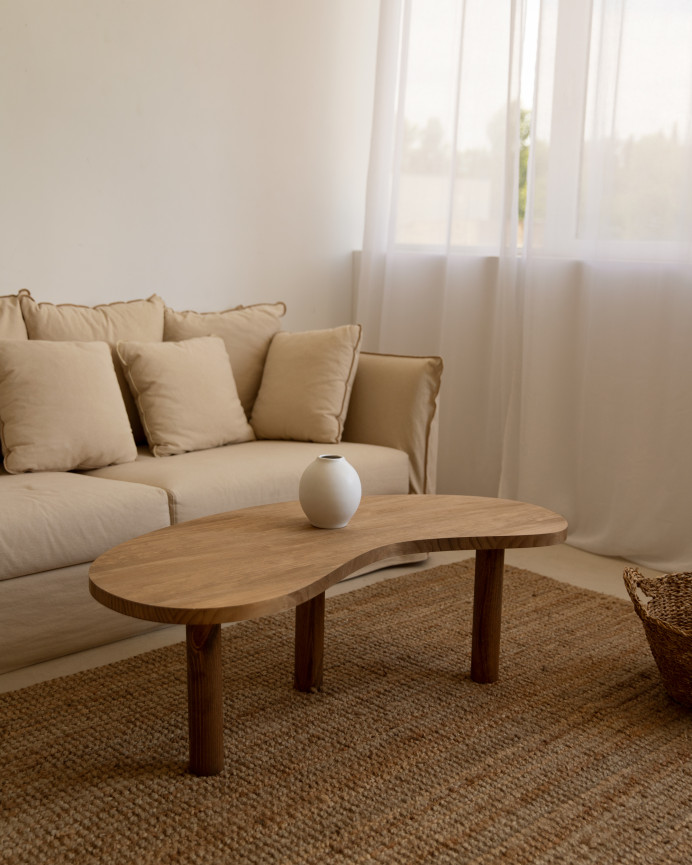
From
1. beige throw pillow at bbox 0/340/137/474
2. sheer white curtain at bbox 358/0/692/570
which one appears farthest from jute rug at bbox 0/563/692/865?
sheer white curtain at bbox 358/0/692/570

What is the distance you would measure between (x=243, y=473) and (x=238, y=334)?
2.80 ft

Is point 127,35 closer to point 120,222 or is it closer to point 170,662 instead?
point 120,222

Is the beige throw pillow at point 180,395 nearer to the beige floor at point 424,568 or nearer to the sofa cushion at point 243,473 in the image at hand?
the sofa cushion at point 243,473

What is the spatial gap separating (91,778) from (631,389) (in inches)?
91.8

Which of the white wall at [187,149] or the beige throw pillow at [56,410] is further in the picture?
the white wall at [187,149]

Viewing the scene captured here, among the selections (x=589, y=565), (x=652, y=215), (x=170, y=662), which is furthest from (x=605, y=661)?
(x=652, y=215)

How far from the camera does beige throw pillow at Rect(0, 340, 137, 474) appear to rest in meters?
2.73

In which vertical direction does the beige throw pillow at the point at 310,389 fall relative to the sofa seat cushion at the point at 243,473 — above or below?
above

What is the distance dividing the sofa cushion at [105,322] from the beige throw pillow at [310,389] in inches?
18.0

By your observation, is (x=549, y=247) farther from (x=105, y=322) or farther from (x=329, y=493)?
(x=329, y=493)

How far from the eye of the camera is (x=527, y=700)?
7.23 feet

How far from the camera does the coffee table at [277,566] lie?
168 cm

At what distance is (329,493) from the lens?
82.0 inches

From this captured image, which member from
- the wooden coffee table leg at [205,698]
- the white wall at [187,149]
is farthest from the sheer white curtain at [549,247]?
the wooden coffee table leg at [205,698]
